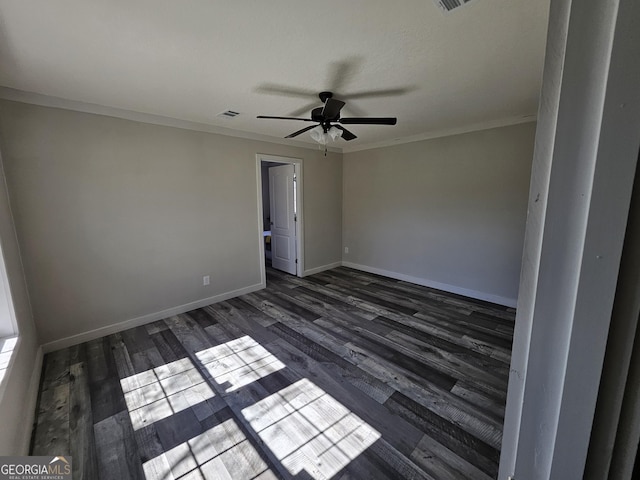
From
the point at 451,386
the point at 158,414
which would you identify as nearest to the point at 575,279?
the point at 451,386

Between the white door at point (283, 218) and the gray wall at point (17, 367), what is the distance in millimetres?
3391

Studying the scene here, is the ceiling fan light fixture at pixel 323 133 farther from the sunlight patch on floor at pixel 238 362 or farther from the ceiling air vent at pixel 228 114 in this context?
the sunlight patch on floor at pixel 238 362

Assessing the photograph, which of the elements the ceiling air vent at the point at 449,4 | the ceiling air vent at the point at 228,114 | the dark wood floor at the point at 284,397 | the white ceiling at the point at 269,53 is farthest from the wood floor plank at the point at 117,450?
the ceiling air vent at the point at 449,4

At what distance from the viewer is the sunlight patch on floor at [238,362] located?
7.61 feet

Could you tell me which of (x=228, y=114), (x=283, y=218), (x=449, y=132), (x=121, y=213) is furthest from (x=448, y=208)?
(x=121, y=213)

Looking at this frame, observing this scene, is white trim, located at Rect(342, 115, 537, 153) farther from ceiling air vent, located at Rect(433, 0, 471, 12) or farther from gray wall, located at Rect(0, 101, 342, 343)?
ceiling air vent, located at Rect(433, 0, 471, 12)

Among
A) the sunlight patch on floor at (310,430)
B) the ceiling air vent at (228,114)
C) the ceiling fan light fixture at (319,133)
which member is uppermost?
the ceiling air vent at (228,114)

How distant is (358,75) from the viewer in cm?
221

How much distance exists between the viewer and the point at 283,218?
17.0ft

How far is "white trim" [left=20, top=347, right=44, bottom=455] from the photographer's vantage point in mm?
A: 1668

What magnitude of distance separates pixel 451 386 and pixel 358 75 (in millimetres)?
2639

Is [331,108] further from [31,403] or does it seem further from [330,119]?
[31,403]

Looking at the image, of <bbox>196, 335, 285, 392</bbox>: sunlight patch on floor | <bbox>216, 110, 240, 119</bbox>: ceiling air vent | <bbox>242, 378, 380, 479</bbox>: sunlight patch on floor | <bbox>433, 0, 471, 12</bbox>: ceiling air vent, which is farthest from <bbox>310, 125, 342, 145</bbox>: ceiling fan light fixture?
<bbox>242, 378, 380, 479</bbox>: sunlight patch on floor

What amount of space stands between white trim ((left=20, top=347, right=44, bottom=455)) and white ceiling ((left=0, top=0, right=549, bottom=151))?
2363 millimetres
